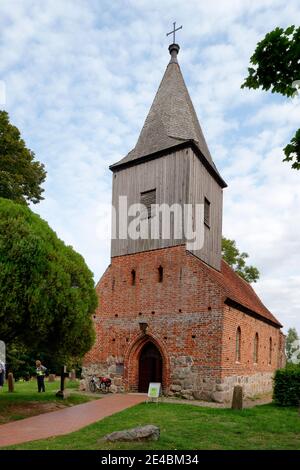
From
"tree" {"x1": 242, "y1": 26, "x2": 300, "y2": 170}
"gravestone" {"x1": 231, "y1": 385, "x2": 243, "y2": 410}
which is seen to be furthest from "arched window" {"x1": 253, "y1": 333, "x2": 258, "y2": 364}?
"tree" {"x1": 242, "y1": 26, "x2": 300, "y2": 170}

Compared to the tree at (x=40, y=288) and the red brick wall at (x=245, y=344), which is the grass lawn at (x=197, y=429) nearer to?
the tree at (x=40, y=288)

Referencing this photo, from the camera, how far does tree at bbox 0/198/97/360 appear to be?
1174cm

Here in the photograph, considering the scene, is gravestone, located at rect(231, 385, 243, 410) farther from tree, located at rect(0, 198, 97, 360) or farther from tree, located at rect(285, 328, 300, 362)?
tree, located at rect(285, 328, 300, 362)

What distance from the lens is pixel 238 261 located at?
34406mm

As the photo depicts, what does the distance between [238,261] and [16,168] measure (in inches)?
796

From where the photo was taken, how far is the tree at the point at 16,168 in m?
20.4

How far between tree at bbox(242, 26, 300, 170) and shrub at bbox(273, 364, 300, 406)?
11.4 m

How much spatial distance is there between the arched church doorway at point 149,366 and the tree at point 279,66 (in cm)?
1331

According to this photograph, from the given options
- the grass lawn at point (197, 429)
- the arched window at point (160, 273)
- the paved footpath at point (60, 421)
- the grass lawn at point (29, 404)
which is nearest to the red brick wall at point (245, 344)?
the arched window at point (160, 273)

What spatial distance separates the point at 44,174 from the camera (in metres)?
23.3

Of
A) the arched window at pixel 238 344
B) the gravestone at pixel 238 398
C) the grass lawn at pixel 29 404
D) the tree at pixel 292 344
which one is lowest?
the tree at pixel 292 344

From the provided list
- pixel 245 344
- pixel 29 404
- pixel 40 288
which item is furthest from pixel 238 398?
pixel 40 288

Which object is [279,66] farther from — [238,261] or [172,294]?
[238,261]

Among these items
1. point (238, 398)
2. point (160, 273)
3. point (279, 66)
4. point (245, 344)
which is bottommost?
point (238, 398)
